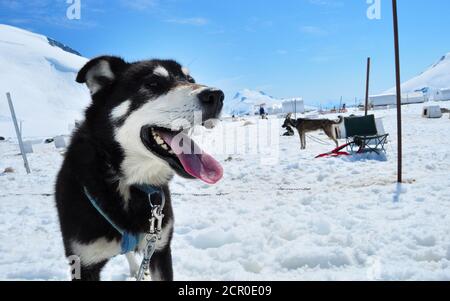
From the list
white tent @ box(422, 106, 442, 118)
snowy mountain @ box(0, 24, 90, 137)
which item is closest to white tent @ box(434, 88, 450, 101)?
white tent @ box(422, 106, 442, 118)

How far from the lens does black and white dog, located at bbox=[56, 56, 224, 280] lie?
7.66ft

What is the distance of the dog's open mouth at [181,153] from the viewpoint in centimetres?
225

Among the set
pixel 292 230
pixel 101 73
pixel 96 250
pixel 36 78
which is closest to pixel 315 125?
pixel 292 230

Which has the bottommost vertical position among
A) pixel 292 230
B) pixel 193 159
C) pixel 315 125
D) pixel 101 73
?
pixel 292 230

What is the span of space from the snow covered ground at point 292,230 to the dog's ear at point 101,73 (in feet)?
6.57

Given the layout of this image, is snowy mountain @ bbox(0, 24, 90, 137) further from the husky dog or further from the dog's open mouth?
the dog's open mouth

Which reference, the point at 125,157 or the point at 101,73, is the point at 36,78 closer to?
the point at 101,73

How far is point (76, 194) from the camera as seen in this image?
97.4 inches

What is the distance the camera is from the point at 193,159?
2336 millimetres

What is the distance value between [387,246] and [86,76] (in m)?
3.45

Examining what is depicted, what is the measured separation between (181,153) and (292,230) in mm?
2453
